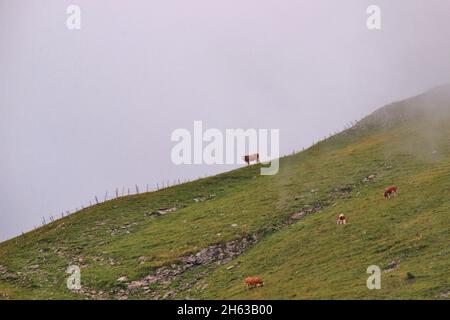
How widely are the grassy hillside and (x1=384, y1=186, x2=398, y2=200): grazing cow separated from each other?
1.91 ft

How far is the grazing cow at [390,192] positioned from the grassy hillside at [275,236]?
58 cm

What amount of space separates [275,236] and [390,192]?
1102 centimetres

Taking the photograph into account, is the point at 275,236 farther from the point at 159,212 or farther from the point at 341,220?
the point at 159,212

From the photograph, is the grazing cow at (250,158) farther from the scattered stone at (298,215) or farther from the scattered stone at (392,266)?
the scattered stone at (392,266)

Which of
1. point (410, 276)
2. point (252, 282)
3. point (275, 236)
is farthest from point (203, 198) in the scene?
point (410, 276)

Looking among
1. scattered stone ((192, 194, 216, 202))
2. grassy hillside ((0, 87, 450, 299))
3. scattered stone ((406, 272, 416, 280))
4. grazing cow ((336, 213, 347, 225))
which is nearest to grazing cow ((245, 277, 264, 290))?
grassy hillside ((0, 87, 450, 299))

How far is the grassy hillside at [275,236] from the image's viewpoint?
43531 millimetres

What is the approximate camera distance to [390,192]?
58906 millimetres

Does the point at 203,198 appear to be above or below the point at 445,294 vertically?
below

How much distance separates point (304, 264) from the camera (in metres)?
47.8

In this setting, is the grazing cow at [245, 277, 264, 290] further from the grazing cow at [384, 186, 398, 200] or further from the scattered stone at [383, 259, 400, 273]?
the grazing cow at [384, 186, 398, 200]

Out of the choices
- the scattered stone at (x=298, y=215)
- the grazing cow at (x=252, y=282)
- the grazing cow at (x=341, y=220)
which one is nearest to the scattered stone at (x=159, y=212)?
the scattered stone at (x=298, y=215)
